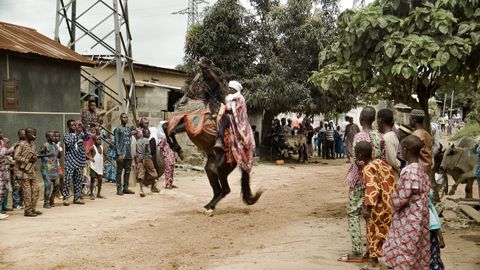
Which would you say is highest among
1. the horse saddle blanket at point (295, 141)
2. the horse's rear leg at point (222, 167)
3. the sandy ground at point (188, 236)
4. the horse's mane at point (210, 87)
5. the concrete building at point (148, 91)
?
the concrete building at point (148, 91)

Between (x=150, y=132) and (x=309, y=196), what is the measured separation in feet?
12.1

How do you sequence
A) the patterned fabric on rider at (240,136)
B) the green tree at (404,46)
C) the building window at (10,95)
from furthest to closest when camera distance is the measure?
the building window at (10,95)
the patterned fabric on rider at (240,136)
the green tree at (404,46)

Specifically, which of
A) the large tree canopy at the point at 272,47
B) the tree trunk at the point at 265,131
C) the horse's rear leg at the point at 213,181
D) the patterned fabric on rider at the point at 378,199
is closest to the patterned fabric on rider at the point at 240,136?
the horse's rear leg at the point at 213,181

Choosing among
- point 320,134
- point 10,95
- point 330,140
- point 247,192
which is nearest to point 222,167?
point 247,192

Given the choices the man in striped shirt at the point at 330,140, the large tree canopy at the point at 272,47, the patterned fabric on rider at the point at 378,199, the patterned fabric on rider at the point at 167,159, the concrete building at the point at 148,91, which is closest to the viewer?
the patterned fabric on rider at the point at 378,199

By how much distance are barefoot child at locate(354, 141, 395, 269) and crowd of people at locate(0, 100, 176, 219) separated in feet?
17.3

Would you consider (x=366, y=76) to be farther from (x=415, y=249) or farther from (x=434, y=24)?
(x=415, y=249)

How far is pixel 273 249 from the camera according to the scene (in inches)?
233

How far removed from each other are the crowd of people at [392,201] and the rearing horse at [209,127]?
9.77 ft

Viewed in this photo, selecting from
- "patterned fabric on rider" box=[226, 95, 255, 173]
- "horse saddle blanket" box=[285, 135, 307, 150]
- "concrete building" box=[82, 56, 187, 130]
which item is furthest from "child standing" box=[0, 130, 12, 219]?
"horse saddle blanket" box=[285, 135, 307, 150]

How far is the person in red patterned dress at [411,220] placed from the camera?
4168mm

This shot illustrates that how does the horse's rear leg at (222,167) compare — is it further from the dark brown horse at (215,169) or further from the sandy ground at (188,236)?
the sandy ground at (188,236)

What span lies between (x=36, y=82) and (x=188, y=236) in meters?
5.65

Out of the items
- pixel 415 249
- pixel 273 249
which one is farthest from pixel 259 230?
pixel 415 249
